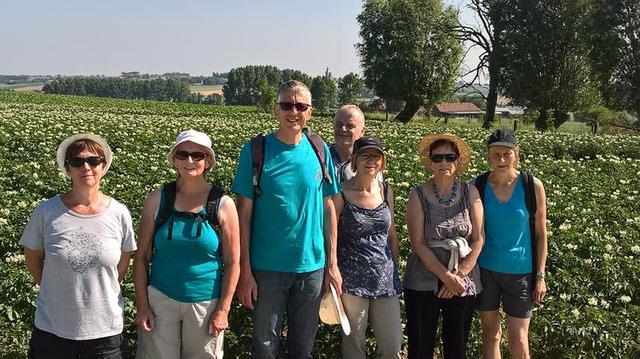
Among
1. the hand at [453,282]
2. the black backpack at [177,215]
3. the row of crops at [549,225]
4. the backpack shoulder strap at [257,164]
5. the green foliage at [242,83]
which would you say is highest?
the green foliage at [242,83]

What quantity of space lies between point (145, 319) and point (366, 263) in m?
1.43

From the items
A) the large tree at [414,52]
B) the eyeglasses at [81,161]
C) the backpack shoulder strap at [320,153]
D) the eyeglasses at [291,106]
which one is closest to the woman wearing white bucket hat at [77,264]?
the eyeglasses at [81,161]

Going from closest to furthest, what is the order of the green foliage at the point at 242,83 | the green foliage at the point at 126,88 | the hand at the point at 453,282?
the hand at the point at 453,282 < the green foliage at the point at 242,83 < the green foliage at the point at 126,88

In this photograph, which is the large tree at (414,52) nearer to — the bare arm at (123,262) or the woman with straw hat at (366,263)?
the woman with straw hat at (366,263)

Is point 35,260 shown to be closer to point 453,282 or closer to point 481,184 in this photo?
point 453,282

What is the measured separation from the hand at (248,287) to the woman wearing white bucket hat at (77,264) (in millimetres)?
720

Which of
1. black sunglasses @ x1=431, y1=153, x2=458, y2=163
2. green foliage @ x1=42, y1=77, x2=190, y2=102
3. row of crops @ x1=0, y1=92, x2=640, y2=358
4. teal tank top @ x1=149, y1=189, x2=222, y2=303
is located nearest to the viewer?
teal tank top @ x1=149, y1=189, x2=222, y2=303

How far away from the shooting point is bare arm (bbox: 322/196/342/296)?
11.5 ft

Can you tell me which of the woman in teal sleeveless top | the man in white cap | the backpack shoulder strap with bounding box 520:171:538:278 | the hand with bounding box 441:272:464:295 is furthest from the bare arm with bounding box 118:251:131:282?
the backpack shoulder strap with bounding box 520:171:538:278

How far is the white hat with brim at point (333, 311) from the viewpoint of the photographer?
353 centimetres

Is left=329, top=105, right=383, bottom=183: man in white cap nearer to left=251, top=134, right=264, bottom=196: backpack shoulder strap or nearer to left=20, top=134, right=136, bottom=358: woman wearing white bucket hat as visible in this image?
left=251, top=134, right=264, bottom=196: backpack shoulder strap

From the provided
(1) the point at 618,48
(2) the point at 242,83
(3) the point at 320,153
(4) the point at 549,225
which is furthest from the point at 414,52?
(2) the point at 242,83

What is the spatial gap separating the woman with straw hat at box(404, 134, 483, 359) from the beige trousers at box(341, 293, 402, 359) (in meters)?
0.17

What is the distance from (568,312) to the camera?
446cm
